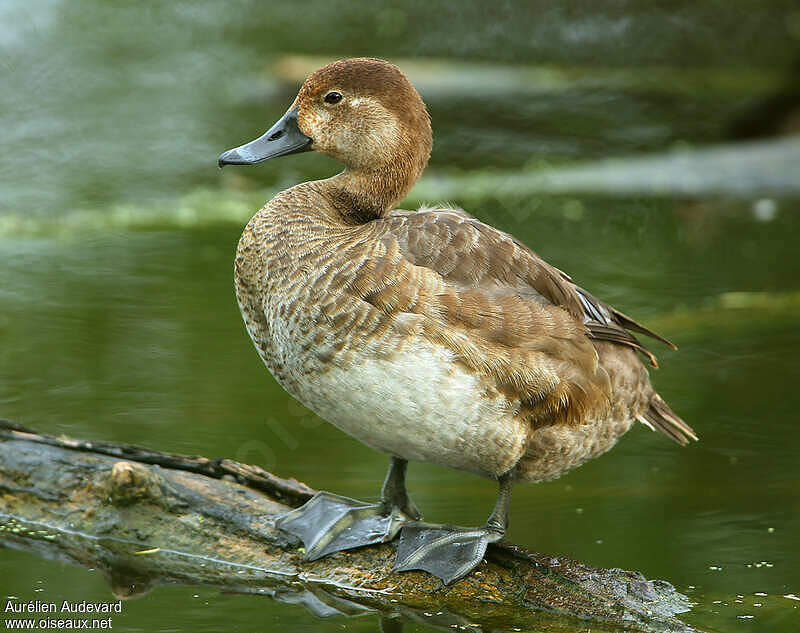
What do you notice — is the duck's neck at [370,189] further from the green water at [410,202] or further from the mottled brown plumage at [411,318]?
the green water at [410,202]

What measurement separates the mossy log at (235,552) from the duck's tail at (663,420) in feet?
→ 2.36

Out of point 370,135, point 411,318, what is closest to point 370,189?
point 370,135

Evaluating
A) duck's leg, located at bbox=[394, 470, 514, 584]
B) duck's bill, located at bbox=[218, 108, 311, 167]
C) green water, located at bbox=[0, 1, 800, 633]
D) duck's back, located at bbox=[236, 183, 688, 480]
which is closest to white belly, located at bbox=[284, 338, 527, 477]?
duck's back, located at bbox=[236, 183, 688, 480]

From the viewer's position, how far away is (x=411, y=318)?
367cm

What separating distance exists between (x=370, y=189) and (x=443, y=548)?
1217 millimetres

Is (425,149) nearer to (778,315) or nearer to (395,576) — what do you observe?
(395,576)

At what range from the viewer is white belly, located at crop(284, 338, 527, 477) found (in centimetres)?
363

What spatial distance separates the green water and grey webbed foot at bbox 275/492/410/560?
0.73 ft

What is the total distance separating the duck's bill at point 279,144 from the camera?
165 inches

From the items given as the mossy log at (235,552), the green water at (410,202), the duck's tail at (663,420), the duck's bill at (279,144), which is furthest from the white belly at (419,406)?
the duck's bill at (279,144)

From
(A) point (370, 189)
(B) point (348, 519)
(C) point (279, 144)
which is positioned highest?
(C) point (279, 144)

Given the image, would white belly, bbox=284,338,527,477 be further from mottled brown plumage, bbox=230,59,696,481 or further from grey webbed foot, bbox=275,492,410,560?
grey webbed foot, bbox=275,492,410,560

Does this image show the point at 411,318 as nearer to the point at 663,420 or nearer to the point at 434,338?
the point at 434,338

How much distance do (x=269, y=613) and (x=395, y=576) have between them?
39 centimetres
